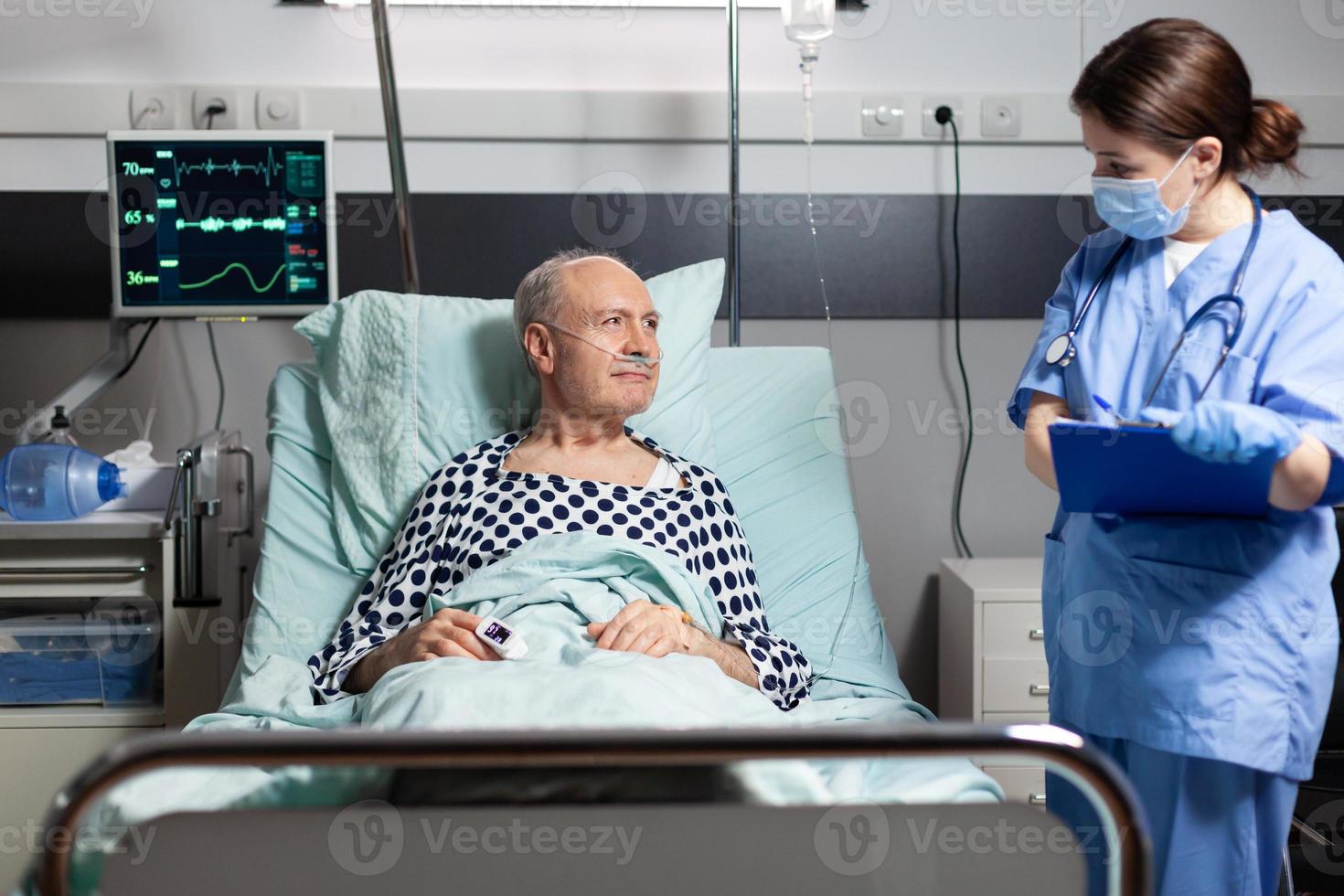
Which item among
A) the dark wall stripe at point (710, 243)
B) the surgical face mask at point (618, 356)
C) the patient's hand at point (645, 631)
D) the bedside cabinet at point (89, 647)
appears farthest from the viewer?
the dark wall stripe at point (710, 243)

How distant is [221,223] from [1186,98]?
1.74 meters

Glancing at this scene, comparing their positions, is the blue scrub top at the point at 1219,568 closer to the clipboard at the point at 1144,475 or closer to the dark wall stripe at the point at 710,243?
the clipboard at the point at 1144,475

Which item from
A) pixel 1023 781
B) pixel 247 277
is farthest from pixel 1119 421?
pixel 247 277

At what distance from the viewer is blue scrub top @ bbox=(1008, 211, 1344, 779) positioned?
1353mm

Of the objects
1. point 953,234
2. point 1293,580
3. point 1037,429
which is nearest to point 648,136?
point 953,234

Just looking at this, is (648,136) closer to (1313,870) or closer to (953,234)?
(953,234)

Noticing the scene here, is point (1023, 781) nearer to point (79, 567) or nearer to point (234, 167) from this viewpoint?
point (79, 567)

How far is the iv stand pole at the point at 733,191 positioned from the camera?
2.22m

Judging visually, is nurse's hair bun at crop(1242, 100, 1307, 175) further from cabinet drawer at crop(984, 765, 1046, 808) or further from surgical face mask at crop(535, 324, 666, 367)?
cabinet drawer at crop(984, 765, 1046, 808)

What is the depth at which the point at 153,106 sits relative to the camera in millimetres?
2531

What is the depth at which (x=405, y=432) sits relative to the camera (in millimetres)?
1988

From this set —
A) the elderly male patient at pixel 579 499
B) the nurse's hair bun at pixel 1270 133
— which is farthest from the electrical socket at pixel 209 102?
the nurse's hair bun at pixel 1270 133

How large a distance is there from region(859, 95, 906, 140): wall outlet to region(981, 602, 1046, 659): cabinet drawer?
108 cm

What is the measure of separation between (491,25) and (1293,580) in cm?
200
